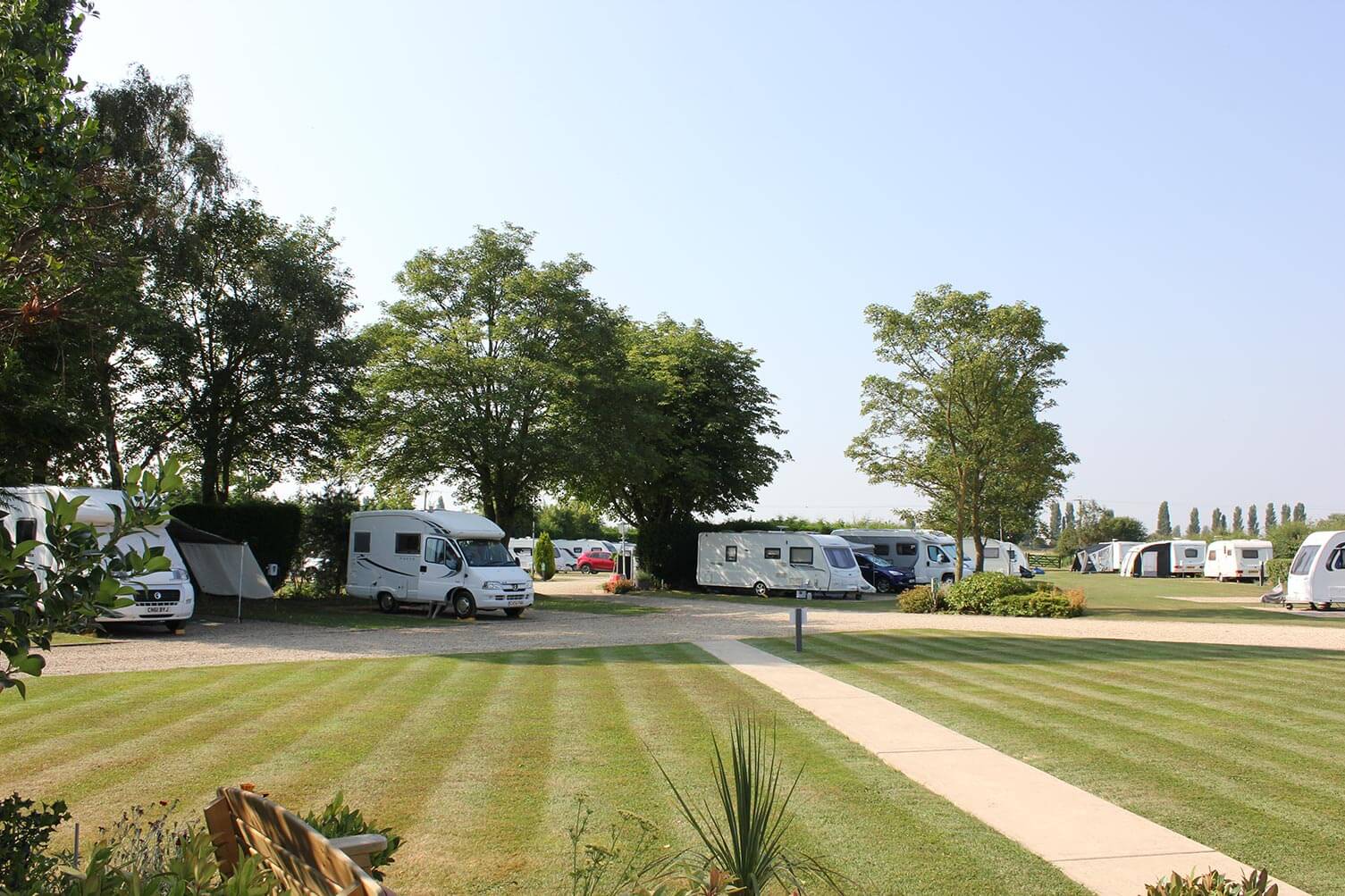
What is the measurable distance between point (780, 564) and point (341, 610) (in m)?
15.8

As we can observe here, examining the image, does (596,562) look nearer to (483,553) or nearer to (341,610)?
(341,610)

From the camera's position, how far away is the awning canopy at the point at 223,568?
24.9 meters

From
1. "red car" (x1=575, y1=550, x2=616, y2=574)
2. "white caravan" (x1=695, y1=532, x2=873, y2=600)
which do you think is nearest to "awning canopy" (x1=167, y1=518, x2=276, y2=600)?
"white caravan" (x1=695, y1=532, x2=873, y2=600)

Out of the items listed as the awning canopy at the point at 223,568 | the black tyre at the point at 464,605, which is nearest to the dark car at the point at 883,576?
the black tyre at the point at 464,605

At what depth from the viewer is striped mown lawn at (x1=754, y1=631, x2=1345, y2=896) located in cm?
630

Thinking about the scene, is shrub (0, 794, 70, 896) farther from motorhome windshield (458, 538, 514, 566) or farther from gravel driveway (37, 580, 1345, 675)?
motorhome windshield (458, 538, 514, 566)

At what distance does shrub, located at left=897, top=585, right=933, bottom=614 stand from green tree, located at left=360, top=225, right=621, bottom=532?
32.8 ft

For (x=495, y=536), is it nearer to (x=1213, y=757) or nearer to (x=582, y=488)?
(x=582, y=488)

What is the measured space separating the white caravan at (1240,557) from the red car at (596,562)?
107ft

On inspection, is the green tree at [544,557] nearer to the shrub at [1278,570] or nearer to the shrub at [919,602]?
the shrub at [919,602]

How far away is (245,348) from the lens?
1035 inches

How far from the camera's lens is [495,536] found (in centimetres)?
2572

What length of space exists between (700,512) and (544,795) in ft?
120

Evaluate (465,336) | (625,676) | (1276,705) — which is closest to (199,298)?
(465,336)
